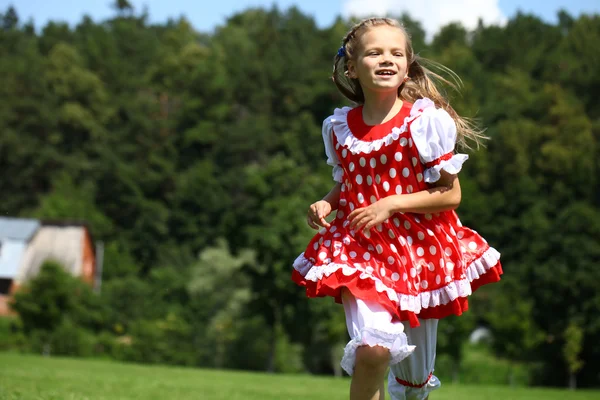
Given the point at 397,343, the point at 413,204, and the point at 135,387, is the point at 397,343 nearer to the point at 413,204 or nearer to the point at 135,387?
the point at 413,204

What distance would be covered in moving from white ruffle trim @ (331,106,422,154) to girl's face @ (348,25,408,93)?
0.24 metres

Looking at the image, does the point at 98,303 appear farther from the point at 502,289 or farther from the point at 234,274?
the point at 502,289

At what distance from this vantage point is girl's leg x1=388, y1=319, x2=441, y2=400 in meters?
5.23

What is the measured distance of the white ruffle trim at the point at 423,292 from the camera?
15.9 feet

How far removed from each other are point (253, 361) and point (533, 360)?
44.7ft

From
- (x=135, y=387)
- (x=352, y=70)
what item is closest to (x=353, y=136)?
(x=352, y=70)

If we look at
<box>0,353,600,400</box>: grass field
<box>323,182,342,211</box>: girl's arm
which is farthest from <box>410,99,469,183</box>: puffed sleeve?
<box>0,353,600,400</box>: grass field

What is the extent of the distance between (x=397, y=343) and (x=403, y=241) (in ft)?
1.97

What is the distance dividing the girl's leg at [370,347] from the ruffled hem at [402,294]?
0.07 meters

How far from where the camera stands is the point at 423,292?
5.03 meters

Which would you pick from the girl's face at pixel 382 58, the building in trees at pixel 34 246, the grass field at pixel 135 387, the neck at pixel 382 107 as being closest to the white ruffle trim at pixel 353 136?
the neck at pixel 382 107

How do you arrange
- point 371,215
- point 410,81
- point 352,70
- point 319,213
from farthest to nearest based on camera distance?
point 410,81, point 352,70, point 319,213, point 371,215

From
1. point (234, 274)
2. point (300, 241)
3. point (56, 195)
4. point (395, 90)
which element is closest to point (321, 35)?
point (56, 195)

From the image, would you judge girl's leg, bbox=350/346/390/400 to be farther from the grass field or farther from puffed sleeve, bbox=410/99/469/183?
the grass field
